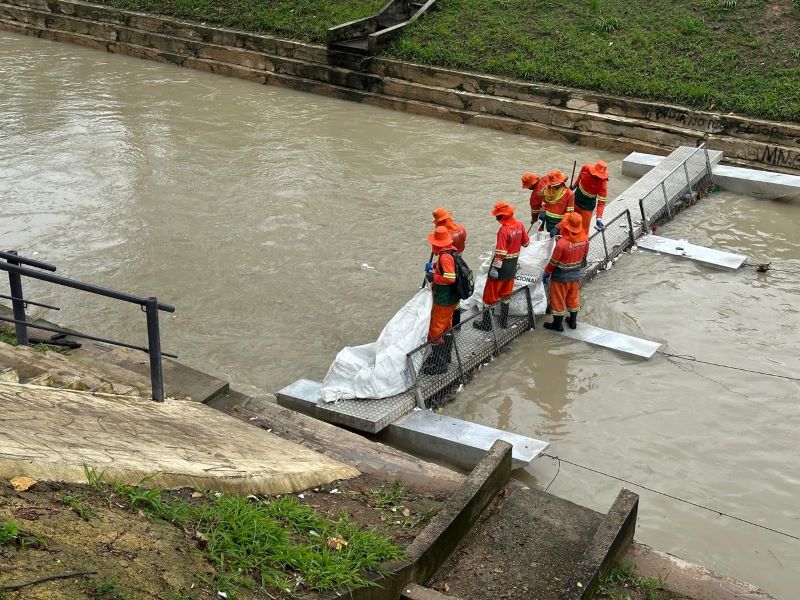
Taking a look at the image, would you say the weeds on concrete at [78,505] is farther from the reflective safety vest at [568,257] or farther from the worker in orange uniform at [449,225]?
the reflective safety vest at [568,257]

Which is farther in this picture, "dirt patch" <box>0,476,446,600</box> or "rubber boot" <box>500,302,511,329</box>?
"rubber boot" <box>500,302,511,329</box>

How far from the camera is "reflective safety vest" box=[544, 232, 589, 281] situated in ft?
31.8

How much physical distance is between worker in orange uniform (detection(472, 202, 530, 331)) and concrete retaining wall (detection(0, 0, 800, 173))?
8381 millimetres

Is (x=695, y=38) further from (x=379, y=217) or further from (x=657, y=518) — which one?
(x=657, y=518)

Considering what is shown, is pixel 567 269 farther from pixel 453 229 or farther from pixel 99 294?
pixel 99 294

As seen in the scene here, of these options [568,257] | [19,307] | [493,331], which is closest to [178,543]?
[19,307]

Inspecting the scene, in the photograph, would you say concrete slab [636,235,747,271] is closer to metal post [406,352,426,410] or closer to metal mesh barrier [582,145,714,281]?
metal mesh barrier [582,145,714,281]

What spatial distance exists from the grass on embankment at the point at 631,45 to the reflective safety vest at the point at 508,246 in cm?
915

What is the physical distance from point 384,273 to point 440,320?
307 cm

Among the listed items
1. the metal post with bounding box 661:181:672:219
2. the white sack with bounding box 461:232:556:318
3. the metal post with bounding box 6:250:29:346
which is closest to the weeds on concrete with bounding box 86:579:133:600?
the metal post with bounding box 6:250:29:346

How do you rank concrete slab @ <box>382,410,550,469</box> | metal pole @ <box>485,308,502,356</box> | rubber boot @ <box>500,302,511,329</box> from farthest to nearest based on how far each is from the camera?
rubber boot @ <box>500,302,511,329</box> → metal pole @ <box>485,308,502,356</box> → concrete slab @ <box>382,410,550,469</box>

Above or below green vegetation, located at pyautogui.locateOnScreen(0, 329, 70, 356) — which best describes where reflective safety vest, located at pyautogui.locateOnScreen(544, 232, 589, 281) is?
above

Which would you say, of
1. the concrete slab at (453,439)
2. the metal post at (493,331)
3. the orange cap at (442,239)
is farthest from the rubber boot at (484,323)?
the concrete slab at (453,439)

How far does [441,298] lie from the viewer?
8742mm
